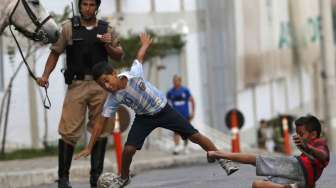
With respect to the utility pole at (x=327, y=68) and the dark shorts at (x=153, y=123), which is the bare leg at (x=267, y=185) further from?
the utility pole at (x=327, y=68)

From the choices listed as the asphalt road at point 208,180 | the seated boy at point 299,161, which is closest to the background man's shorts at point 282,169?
the seated boy at point 299,161

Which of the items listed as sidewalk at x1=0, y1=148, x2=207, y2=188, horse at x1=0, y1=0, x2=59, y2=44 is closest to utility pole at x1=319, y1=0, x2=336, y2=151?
sidewalk at x1=0, y1=148, x2=207, y2=188

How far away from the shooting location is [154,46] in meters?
24.3

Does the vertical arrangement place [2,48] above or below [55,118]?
above

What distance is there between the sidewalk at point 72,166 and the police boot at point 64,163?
358cm

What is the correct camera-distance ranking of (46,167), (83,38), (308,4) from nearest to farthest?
(83,38) < (46,167) < (308,4)

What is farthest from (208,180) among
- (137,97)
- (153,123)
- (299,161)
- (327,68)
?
(327,68)

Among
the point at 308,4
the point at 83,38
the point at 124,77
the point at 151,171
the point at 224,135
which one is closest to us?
the point at 124,77

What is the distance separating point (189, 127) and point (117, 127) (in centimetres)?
719

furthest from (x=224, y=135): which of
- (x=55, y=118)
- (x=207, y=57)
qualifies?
(x=55, y=118)

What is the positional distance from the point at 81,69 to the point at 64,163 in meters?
1.01

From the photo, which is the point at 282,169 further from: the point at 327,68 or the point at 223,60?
the point at 327,68

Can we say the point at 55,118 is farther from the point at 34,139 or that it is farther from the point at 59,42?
the point at 59,42

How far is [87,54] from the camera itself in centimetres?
1145
